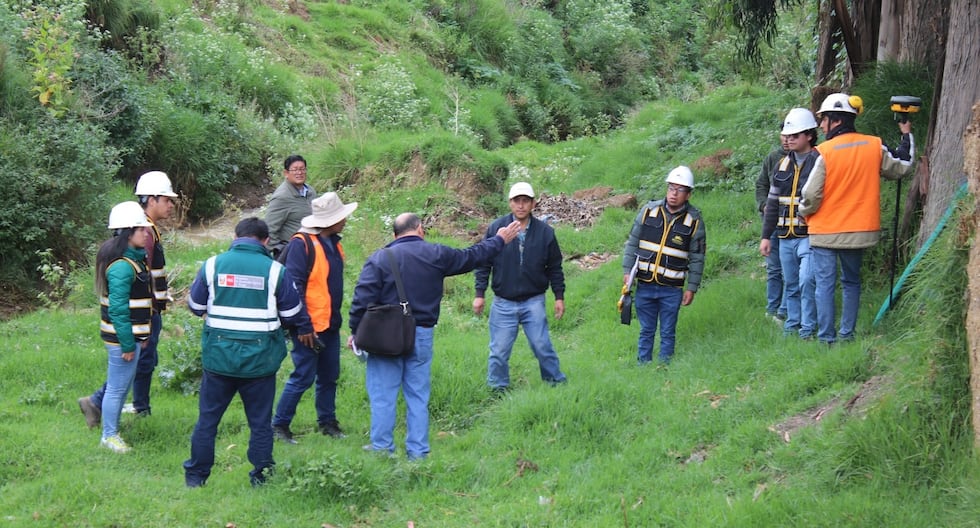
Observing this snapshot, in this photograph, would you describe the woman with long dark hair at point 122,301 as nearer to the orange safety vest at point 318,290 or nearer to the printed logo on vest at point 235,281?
the printed logo on vest at point 235,281

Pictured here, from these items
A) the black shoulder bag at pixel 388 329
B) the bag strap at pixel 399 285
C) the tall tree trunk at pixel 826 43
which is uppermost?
the tall tree trunk at pixel 826 43

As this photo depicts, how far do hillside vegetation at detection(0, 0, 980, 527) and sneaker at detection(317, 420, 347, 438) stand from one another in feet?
0.47

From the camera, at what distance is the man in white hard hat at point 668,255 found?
26.6 ft

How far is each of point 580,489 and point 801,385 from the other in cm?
206

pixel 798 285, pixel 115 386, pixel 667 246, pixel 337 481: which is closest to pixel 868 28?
pixel 798 285

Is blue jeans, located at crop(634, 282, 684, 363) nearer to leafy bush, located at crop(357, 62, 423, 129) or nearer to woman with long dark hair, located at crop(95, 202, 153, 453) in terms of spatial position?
woman with long dark hair, located at crop(95, 202, 153, 453)

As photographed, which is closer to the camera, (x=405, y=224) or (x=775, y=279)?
(x=405, y=224)

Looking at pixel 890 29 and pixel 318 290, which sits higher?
pixel 890 29

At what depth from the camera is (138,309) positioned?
22.7ft

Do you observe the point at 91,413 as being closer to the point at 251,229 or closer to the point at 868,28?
the point at 251,229

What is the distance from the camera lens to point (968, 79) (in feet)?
23.8

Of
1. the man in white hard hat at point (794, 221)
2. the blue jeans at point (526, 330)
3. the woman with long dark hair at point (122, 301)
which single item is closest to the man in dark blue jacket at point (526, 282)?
the blue jeans at point (526, 330)

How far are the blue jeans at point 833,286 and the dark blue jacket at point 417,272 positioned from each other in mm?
2741

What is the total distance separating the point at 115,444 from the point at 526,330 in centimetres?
343
